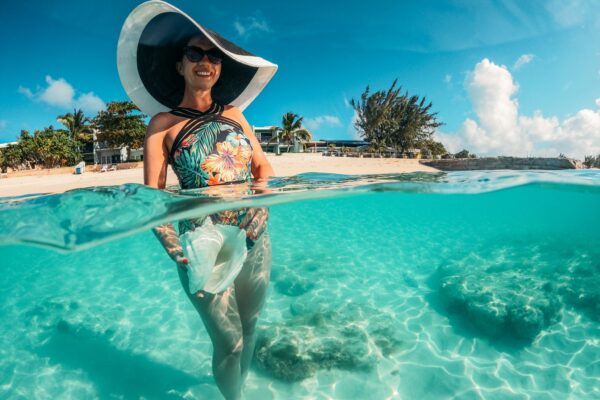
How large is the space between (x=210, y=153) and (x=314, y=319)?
4.31 metres

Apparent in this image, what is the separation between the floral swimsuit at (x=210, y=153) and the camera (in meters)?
2.58

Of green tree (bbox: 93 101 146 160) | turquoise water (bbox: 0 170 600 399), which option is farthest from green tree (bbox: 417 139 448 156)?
turquoise water (bbox: 0 170 600 399)

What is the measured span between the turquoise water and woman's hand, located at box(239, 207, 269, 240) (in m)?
0.40

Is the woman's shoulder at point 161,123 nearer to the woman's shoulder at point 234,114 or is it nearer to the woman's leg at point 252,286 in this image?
the woman's shoulder at point 234,114

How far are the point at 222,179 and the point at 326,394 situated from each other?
3.36 m

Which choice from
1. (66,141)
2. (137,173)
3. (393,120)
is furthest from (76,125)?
(393,120)

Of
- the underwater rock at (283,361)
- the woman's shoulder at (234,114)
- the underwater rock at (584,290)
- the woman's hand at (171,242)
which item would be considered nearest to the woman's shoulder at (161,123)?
the woman's shoulder at (234,114)

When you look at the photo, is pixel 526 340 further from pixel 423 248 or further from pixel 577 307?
pixel 423 248

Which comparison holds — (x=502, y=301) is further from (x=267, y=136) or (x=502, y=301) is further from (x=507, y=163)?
(x=267, y=136)

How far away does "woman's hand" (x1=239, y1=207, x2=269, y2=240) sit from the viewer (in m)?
2.66

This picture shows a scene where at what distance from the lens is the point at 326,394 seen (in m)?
4.32

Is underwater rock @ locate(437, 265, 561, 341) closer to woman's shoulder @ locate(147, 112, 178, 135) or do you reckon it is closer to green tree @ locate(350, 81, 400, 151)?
woman's shoulder @ locate(147, 112, 178, 135)

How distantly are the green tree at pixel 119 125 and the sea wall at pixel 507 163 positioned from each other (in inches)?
1316

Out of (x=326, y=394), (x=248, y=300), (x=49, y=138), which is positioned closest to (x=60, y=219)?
(x=248, y=300)
